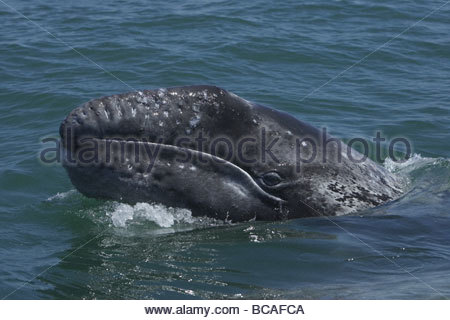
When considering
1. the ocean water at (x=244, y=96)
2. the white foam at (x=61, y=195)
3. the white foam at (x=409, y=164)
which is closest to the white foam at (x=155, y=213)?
the ocean water at (x=244, y=96)

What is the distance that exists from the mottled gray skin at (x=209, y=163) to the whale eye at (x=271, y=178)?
0.02 metres

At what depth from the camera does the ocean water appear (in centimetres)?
783

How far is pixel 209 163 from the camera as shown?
8.41 metres

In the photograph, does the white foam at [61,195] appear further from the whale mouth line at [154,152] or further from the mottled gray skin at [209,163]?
the whale mouth line at [154,152]

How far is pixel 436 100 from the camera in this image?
61.1ft

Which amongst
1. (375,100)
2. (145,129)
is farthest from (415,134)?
(145,129)

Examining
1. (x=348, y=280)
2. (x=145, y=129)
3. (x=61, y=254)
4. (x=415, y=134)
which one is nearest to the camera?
(x=348, y=280)

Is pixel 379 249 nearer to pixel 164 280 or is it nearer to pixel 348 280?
pixel 348 280

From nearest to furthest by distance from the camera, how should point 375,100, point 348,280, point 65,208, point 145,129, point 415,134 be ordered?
1. point 348,280
2. point 145,129
3. point 65,208
4. point 415,134
5. point 375,100

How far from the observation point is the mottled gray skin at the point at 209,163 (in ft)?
26.9

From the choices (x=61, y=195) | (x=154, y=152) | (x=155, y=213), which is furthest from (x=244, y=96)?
(x=154, y=152)

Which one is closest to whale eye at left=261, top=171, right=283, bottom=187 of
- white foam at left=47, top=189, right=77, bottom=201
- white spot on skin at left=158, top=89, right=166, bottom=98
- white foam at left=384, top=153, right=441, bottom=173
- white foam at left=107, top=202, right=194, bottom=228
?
white foam at left=107, top=202, right=194, bottom=228

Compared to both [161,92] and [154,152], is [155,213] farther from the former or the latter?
[161,92]

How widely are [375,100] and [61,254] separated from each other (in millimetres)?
11754
